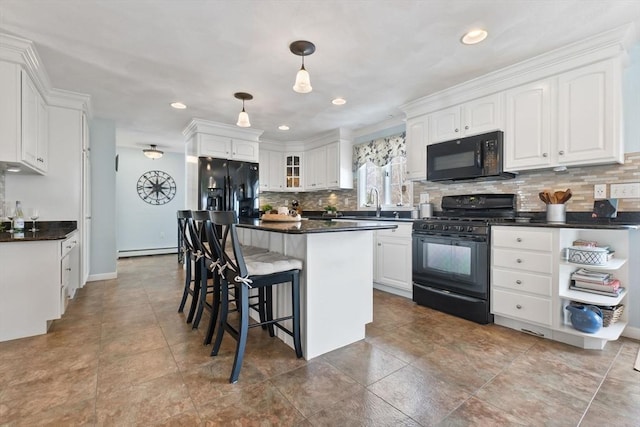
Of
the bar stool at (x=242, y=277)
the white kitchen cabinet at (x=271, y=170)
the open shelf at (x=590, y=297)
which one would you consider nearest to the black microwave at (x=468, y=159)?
the open shelf at (x=590, y=297)

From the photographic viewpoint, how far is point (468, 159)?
310 cm

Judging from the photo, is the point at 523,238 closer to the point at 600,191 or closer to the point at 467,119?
the point at 600,191

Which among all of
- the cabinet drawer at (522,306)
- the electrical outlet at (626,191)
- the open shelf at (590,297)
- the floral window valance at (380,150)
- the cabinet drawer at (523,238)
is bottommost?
the cabinet drawer at (522,306)

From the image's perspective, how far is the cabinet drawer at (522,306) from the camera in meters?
2.36

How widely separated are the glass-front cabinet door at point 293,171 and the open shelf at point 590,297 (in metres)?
4.37

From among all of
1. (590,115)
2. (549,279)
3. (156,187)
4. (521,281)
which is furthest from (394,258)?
(156,187)

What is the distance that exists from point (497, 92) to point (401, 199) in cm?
184

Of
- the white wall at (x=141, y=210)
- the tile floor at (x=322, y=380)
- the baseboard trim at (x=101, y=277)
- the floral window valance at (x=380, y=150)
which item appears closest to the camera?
the tile floor at (x=322, y=380)

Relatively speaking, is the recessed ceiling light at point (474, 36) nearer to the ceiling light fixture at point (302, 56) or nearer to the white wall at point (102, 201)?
the ceiling light fixture at point (302, 56)

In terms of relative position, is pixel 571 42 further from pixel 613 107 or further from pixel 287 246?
pixel 287 246

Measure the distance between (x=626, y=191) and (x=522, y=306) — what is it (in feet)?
4.11

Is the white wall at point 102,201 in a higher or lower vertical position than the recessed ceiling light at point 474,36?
lower

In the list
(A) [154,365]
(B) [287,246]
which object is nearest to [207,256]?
(B) [287,246]

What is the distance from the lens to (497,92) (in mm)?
2914
